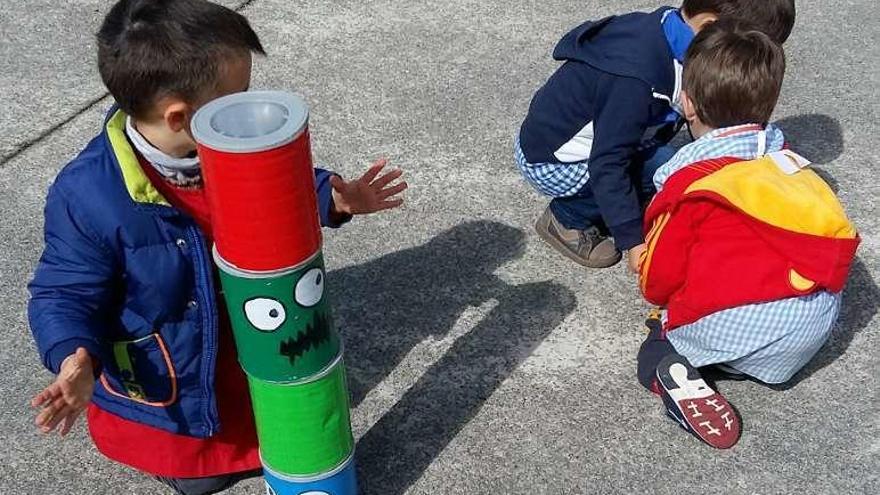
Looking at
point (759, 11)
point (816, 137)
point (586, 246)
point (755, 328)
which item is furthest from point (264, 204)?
Answer: point (816, 137)

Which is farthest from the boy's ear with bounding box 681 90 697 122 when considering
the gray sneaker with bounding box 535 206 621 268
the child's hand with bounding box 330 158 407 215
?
the child's hand with bounding box 330 158 407 215

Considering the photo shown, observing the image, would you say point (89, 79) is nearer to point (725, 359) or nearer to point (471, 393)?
point (471, 393)

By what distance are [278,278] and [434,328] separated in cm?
116

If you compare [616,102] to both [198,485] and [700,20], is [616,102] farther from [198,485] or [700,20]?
[198,485]

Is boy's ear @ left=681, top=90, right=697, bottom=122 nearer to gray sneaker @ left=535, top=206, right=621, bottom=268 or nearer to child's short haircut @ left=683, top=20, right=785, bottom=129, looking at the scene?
child's short haircut @ left=683, top=20, right=785, bottom=129

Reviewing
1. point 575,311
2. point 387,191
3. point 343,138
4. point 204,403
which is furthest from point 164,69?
point 343,138

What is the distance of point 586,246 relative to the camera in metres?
3.28

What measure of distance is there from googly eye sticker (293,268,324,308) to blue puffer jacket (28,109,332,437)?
350mm

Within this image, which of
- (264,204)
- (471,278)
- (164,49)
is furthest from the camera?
(471,278)

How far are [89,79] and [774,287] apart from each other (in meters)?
2.89

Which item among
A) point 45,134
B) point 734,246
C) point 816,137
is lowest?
point 45,134

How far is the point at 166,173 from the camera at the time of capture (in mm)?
2156

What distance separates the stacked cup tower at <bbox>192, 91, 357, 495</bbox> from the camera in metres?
1.79

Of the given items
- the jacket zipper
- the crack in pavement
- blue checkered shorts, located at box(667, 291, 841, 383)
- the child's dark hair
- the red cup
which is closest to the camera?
the red cup
